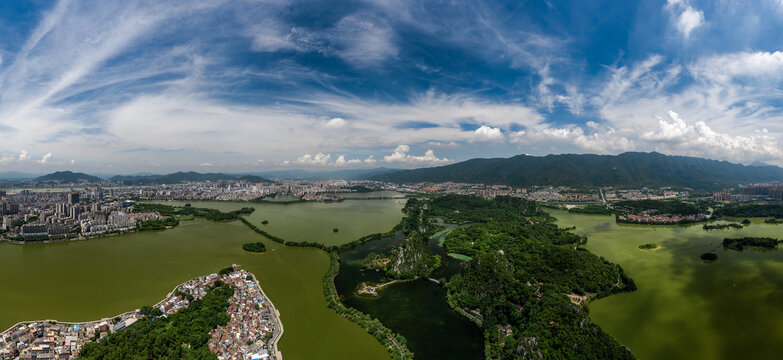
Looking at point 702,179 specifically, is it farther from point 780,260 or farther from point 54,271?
Answer: point 54,271

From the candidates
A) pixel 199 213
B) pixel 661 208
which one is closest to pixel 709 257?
pixel 661 208

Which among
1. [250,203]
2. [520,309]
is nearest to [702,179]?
[520,309]

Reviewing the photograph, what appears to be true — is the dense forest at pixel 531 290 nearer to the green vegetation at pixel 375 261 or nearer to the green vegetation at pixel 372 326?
the green vegetation at pixel 372 326

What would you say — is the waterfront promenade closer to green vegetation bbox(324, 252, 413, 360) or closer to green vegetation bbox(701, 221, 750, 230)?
green vegetation bbox(324, 252, 413, 360)

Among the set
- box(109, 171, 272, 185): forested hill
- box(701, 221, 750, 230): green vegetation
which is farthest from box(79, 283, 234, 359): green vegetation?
box(109, 171, 272, 185): forested hill

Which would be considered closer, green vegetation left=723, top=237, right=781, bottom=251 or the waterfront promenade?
the waterfront promenade

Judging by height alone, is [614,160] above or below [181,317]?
above

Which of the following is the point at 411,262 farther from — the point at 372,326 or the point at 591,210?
the point at 591,210
